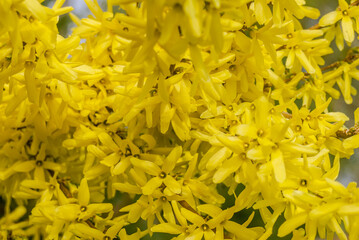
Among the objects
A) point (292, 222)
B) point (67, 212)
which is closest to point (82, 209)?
point (67, 212)

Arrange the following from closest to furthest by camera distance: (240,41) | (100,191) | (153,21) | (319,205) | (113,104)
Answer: (153,21) → (319,205) → (240,41) → (113,104) → (100,191)

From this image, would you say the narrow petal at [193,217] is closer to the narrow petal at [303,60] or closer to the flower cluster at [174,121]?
the flower cluster at [174,121]

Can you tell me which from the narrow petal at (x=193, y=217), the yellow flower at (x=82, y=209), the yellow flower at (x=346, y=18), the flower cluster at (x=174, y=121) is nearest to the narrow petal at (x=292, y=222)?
the flower cluster at (x=174, y=121)

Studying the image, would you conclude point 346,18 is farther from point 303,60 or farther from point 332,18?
point 303,60

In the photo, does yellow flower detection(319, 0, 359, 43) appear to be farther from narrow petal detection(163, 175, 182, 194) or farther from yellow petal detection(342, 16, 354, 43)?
narrow petal detection(163, 175, 182, 194)

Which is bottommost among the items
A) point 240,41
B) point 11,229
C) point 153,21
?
point 11,229

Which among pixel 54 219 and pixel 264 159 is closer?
pixel 264 159

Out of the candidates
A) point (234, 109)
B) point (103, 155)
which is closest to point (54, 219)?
point (103, 155)

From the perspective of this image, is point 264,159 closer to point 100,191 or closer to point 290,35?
point 290,35
